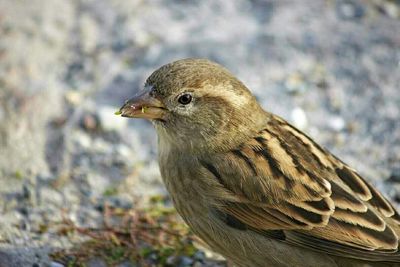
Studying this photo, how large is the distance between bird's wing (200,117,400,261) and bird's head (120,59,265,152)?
0.13 meters

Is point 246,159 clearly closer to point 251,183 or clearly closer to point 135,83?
point 251,183

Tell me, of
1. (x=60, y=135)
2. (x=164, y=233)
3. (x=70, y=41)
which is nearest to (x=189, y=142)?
(x=164, y=233)

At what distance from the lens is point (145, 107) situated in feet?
Answer: 15.2

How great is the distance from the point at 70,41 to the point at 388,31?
2.77 m

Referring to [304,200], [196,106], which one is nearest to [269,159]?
[304,200]

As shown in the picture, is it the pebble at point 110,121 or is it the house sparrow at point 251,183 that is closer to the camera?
the house sparrow at point 251,183

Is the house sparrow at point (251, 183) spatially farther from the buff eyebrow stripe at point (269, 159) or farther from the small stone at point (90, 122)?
the small stone at point (90, 122)

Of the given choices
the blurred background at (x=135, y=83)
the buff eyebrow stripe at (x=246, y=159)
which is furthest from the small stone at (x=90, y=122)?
the buff eyebrow stripe at (x=246, y=159)

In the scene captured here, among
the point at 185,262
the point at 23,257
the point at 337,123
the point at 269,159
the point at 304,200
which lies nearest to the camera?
the point at 304,200

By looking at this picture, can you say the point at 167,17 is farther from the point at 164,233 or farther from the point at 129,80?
the point at 164,233

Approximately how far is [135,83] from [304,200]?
2.52 meters

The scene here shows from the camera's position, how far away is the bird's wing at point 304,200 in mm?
4305

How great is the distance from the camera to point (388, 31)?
7.06 m

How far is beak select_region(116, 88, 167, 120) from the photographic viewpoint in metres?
4.61
